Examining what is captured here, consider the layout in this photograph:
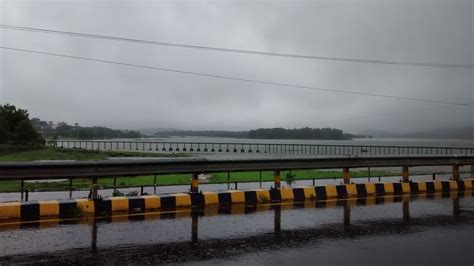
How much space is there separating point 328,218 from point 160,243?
443cm

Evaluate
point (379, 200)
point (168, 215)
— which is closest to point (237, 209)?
point (168, 215)

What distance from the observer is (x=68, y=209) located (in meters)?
10.2

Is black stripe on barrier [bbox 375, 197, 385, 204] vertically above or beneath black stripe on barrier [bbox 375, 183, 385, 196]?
beneath

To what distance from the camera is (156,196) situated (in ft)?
37.5

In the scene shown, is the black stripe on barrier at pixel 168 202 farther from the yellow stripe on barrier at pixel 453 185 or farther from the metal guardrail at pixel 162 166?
→ the yellow stripe on barrier at pixel 453 185

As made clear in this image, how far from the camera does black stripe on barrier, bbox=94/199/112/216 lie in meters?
10.5

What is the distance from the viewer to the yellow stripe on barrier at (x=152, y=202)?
11.1 metres

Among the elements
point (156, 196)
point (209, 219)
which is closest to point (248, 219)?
point (209, 219)

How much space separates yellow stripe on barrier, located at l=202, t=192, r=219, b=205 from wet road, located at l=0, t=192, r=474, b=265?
0.54 meters

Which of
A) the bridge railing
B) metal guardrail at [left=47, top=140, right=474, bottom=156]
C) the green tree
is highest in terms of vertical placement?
the green tree

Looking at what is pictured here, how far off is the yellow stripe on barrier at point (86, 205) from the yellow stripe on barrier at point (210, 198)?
3041 millimetres

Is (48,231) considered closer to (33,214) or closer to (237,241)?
(33,214)

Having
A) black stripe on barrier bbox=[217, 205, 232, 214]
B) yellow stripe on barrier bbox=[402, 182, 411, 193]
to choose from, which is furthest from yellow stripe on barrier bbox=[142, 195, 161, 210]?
yellow stripe on barrier bbox=[402, 182, 411, 193]

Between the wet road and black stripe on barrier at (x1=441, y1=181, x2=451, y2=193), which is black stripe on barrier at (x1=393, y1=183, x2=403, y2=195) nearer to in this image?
black stripe on barrier at (x1=441, y1=181, x2=451, y2=193)
